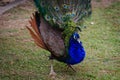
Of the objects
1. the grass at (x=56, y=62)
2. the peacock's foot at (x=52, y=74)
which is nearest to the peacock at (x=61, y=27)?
the peacock's foot at (x=52, y=74)

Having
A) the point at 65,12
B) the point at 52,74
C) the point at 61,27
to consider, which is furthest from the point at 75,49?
the point at 65,12

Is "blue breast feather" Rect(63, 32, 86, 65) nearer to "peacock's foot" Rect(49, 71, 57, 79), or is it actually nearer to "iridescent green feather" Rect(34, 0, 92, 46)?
"iridescent green feather" Rect(34, 0, 92, 46)

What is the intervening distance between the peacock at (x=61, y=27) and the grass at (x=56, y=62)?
13.7 inches

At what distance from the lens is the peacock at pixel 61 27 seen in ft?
14.6

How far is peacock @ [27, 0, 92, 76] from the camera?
446 cm

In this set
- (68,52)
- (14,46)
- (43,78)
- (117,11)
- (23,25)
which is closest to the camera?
(68,52)

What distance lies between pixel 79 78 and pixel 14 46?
1.89 m

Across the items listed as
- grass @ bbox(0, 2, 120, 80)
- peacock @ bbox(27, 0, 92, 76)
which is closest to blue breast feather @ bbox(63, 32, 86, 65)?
peacock @ bbox(27, 0, 92, 76)

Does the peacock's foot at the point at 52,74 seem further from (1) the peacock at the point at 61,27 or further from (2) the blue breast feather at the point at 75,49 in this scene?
(2) the blue breast feather at the point at 75,49

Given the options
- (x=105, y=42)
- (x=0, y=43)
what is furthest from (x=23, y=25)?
→ (x=105, y=42)

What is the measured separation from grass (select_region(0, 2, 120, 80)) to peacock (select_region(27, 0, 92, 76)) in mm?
348

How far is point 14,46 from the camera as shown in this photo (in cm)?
614

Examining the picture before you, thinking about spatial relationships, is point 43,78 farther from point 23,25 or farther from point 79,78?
point 23,25

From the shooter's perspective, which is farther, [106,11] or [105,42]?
[106,11]
